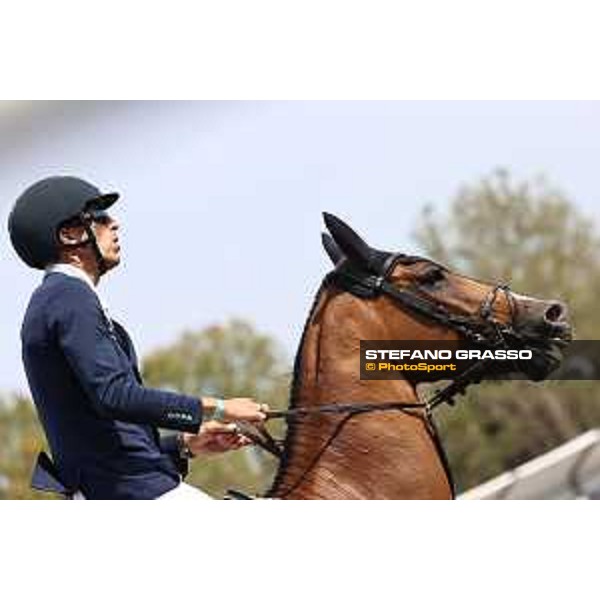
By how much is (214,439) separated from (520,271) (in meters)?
1.26

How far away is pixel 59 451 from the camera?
207 inches

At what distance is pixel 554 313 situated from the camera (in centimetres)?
566

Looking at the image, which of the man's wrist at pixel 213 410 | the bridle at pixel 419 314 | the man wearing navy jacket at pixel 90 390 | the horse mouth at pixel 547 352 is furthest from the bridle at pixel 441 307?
the man's wrist at pixel 213 410

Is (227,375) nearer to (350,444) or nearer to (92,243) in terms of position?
(350,444)

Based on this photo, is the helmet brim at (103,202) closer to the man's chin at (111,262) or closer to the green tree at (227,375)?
the man's chin at (111,262)

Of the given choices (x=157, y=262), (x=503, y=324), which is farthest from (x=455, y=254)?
(x=157, y=262)

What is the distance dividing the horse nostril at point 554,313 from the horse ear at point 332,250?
2.14 ft

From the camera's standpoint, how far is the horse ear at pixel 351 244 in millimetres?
5574

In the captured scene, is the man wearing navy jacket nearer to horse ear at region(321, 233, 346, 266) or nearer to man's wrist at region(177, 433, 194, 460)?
man's wrist at region(177, 433, 194, 460)

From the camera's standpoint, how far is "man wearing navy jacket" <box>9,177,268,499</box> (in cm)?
505

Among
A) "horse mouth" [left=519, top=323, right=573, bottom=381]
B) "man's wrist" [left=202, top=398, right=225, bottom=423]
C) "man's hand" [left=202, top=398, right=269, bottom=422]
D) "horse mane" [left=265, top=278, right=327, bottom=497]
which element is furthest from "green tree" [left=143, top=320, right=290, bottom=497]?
"horse mouth" [left=519, top=323, right=573, bottom=381]

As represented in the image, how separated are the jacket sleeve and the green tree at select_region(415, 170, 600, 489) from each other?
3.23 ft
